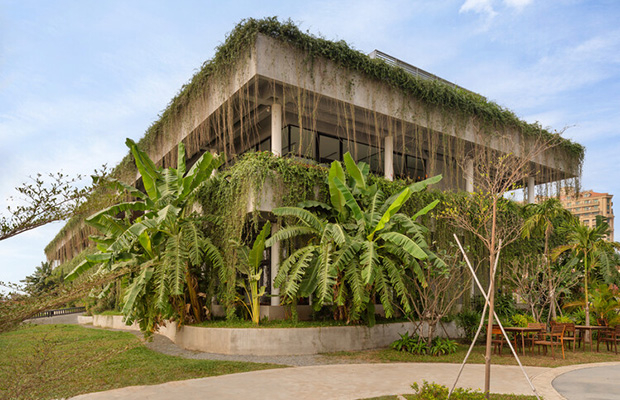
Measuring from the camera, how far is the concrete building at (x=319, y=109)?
40.3ft

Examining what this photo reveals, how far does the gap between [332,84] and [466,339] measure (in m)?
8.76

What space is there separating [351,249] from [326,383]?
343 centimetres

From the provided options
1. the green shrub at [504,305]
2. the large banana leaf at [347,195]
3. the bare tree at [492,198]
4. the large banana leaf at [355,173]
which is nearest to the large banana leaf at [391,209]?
the large banana leaf at [347,195]

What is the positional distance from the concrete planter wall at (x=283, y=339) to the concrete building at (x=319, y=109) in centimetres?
212

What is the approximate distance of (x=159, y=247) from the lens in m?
11.6

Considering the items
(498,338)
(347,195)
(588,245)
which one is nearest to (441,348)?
(498,338)

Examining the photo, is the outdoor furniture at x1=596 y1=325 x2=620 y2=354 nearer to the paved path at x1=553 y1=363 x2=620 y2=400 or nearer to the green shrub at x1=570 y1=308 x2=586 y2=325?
the green shrub at x1=570 y1=308 x2=586 y2=325

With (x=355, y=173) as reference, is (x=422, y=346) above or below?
below

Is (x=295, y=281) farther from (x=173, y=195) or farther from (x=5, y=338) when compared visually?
(x=5, y=338)

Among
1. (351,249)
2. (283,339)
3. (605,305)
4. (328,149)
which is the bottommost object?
(283,339)

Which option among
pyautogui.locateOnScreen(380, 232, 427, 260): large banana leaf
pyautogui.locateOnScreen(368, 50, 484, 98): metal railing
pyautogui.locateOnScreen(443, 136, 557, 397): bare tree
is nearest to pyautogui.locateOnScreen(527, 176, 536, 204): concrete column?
pyautogui.locateOnScreen(443, 136, 557, 397): bare tree

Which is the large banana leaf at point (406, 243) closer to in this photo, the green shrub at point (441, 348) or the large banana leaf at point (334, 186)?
the large banana leaf at point (334, 186)

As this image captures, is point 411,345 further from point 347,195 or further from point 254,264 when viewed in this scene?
point 254,264

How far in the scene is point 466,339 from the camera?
536 inches
